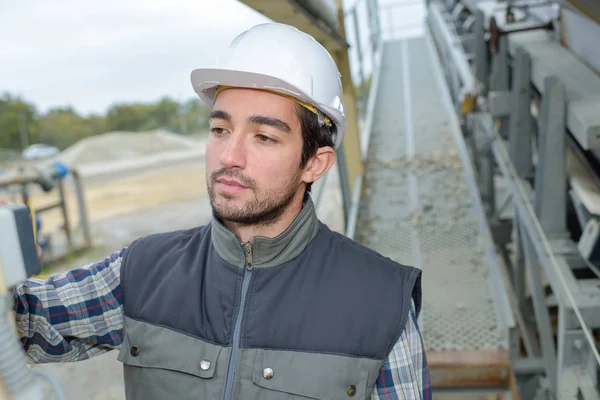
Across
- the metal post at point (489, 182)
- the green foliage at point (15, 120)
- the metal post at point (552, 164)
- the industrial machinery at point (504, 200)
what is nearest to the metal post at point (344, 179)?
the industrial machinery at point (504, 200)

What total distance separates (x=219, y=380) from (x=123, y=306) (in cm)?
36

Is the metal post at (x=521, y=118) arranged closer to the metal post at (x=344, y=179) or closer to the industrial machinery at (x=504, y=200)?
the industrial machinery at (x=504, y=200)

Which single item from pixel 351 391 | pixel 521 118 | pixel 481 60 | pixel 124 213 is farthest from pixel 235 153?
pixel 124 213

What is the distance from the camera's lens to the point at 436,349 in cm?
338

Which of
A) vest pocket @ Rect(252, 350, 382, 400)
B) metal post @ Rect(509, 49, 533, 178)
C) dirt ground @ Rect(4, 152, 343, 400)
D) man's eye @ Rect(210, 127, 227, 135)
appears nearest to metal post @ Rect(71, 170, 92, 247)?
dirt ground @ Rect(4, 152, 343, 400)

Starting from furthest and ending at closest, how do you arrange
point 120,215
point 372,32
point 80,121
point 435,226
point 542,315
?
point 80,121, point 120,215, point 372,32, point 435,226, point 542,315

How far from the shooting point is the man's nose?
143cm

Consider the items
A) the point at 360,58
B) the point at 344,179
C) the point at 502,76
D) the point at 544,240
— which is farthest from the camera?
the point at 360,58

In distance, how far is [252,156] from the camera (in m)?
1.46

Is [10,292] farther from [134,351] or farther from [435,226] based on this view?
[435,226]

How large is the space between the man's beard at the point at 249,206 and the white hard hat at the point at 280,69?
0.25 metres

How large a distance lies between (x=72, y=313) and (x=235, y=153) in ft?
1.95

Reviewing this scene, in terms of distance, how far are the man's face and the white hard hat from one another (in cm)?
4

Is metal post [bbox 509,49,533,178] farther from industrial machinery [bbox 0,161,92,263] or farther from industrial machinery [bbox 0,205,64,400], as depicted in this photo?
industrial machinery [bbox 0,161,92,263]
